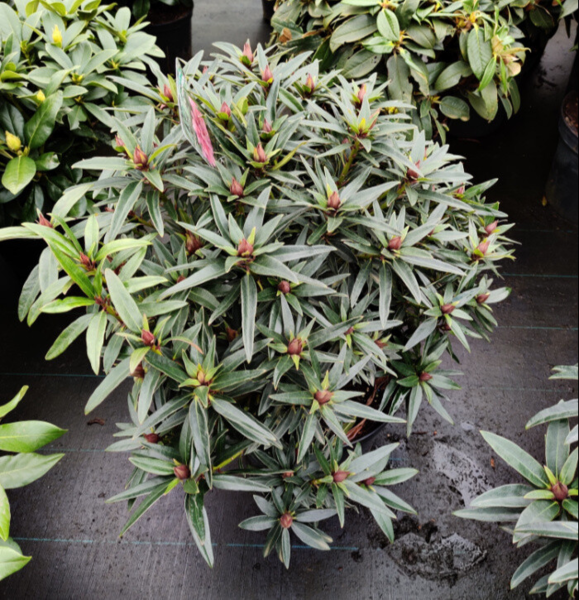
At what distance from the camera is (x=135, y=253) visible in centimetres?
106

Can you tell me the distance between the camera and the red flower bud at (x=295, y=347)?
105 cm

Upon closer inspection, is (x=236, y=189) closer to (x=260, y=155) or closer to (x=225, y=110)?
(x=260, y=155)

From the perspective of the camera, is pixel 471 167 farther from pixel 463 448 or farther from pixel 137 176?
pixel 137 176

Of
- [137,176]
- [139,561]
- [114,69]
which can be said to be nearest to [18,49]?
[114,69]

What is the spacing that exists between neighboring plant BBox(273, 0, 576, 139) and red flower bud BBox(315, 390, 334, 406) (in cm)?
137

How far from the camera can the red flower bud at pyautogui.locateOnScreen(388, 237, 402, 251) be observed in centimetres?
111

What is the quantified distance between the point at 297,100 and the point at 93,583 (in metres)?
1.50

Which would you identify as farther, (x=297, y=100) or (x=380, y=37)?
(x=380, y=37)

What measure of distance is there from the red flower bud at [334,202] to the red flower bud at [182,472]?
2.06 ft

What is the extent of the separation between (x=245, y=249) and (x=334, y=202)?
0.73 feet

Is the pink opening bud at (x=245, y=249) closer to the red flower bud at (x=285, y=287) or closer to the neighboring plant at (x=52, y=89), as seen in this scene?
the red flower bud at (x=285, y=287)

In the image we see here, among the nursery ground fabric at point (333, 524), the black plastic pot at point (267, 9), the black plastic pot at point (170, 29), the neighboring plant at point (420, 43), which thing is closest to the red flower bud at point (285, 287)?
the nursery ground fabric at point (333, 524)

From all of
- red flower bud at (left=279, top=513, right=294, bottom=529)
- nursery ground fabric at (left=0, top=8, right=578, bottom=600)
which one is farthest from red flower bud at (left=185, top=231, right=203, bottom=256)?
nursery ground fabric at (left=0, top=8, right=578, bottom=600)

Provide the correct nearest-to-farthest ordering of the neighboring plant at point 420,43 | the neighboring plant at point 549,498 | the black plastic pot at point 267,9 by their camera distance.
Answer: the neighboring plant at point 549,498, the neighboring plant at point 420,43, the black plastic pot at point 267,9
